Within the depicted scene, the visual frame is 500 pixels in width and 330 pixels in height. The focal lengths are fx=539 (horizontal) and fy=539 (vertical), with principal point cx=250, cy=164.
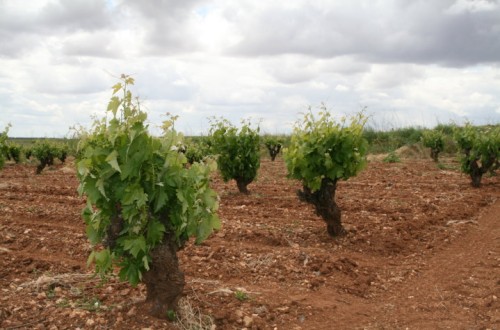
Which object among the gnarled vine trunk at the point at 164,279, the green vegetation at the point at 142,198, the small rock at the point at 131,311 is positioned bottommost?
the small rock at the point at 131,311

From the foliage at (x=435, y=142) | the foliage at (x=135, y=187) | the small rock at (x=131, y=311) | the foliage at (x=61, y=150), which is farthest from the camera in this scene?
the foliage at (x=61, y=150)

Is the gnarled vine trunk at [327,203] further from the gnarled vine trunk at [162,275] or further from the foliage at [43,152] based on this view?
the foliage at [43,152]

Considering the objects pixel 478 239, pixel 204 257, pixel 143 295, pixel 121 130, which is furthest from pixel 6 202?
pixel 478 239

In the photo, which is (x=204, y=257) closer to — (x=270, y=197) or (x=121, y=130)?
(x=121, y=130)

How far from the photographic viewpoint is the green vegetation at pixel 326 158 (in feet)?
25.6

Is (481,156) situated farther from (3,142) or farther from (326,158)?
(3,142)

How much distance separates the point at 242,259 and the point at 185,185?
8.16ft

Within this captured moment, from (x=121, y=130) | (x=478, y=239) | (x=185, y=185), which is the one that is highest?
(x=121, y=130)

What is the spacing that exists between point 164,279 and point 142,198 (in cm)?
87

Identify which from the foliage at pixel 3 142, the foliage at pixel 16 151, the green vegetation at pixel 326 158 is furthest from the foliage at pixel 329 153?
the foliage at pixel 16 151

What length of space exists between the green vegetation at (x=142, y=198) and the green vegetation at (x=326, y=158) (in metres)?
3.28

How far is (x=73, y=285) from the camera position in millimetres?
5543

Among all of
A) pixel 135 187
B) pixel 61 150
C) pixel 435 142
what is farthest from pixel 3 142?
pixel 435 142

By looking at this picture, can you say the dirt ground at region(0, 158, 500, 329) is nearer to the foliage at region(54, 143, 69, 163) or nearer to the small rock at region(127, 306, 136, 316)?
the small rock at region(127, 306, 136, 316)
